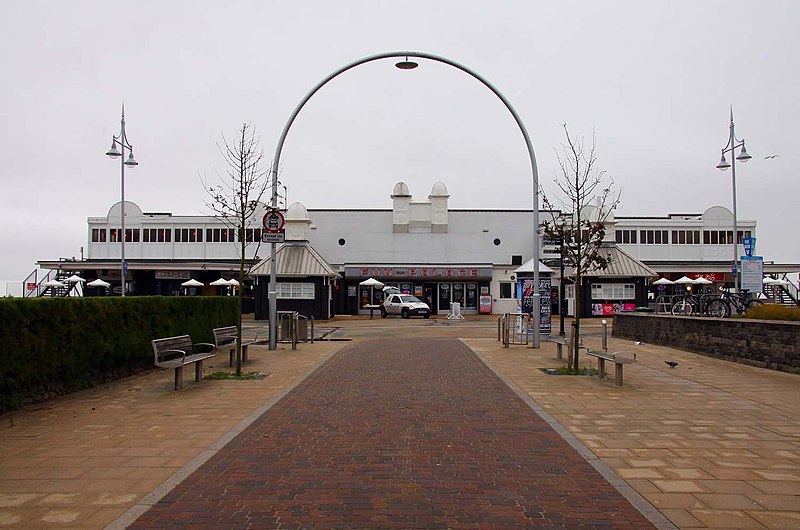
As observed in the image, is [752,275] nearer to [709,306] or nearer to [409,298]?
[709,306]

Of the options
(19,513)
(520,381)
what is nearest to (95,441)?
(19,513)

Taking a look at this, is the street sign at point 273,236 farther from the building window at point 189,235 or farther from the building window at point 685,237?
the building window at point 685,237

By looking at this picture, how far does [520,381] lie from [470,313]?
34.8 meters

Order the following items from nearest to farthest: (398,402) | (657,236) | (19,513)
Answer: (19,513), (398,402), (657,236)

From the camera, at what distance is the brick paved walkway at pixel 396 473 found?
5082 millimetres

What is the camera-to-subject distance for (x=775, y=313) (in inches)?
647

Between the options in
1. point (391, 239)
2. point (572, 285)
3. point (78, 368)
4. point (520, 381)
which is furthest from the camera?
point (391, 239)

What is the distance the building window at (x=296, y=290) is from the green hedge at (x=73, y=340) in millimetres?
25520

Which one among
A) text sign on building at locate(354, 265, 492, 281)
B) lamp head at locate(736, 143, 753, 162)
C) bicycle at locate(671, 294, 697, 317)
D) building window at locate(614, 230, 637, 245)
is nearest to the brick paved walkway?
bicycle at locate(671, 294, 697, 317)

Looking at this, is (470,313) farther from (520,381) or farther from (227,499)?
(227,499)

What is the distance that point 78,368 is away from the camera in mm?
11070

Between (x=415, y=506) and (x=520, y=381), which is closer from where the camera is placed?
(x=415, y=506)

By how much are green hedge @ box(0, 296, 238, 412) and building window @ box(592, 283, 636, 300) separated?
1292 inches

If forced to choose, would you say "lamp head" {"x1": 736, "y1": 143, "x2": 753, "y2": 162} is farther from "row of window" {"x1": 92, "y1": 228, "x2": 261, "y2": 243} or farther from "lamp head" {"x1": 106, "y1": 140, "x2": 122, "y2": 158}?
"row of window" {"x1": 92, "y1": 228, "x2": 261, "y2": 243}
